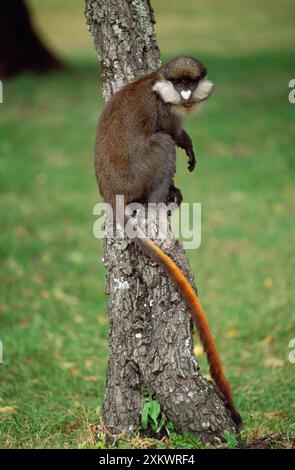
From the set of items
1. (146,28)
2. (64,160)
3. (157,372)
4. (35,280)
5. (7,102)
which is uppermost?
(7,102)

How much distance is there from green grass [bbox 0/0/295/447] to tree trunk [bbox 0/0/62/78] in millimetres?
378

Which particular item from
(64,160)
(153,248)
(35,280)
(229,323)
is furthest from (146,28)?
(64,160)

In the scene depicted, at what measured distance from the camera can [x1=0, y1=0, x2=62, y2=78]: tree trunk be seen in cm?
1266

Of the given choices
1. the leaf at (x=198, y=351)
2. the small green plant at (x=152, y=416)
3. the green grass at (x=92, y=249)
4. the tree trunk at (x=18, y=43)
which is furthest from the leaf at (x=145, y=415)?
the tree trunk at (x=18, y=43)

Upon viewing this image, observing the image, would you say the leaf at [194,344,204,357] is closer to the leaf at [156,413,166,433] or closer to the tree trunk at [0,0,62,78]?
the leaf at [156,413,166,433]

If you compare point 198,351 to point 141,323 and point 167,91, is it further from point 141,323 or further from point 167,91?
point 167,91

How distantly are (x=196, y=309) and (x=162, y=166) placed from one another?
84cm

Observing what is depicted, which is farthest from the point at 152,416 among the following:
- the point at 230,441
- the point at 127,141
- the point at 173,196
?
the point at 127,141

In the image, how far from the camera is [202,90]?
358 centimetres

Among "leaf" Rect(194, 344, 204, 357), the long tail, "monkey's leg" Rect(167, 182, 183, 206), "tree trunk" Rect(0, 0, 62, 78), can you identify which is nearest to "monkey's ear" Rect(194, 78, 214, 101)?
"monkey's leg" Rect(167, 182, 183, 206)

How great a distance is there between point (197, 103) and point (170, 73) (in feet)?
0.90

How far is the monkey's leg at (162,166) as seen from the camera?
3676 millimetres

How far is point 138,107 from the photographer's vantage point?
3561 mm
